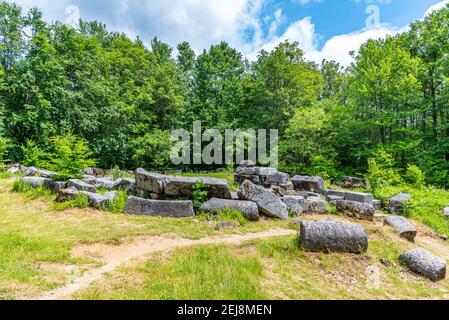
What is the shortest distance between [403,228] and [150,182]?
7.09 m

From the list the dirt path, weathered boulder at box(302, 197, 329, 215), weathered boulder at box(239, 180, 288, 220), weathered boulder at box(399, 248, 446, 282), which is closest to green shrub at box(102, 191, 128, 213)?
the dirt path

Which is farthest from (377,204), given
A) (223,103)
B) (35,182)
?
(223,103)

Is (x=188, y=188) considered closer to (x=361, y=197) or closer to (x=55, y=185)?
(x=55, y=185)

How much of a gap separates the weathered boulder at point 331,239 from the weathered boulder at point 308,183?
7227mm

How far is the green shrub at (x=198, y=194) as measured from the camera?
7.56m

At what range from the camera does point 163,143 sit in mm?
22578

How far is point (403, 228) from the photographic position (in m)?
6.75

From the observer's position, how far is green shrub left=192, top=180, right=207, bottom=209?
7.56 metres

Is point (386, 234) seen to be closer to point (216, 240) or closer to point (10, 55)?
point (216, 240)

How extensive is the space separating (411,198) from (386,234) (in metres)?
5.24

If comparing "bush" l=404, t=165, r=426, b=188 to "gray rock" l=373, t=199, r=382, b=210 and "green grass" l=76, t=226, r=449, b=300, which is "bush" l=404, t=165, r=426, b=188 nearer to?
"gray rock" l=373, t=199, r=382, b=210

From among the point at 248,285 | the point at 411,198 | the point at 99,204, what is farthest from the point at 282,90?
the point at 248,285

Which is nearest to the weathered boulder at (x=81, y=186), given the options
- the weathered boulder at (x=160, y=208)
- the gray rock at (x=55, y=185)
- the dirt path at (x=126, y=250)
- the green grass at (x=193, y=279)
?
the gray rock at (x=55, y=185)

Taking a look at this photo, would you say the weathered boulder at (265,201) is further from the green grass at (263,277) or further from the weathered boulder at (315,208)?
the green grass at (263,277)
